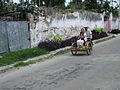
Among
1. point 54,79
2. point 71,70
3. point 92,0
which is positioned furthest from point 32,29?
point 92,0

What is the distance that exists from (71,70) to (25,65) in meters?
2.55

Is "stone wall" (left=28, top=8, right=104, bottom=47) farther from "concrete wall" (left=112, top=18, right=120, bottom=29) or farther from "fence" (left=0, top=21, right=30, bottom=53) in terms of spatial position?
"concrete wall" (left=112, top=18, right=120, bottom=29)

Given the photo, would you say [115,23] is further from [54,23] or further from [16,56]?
[16,56]

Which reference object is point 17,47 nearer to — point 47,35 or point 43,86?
point 47,35

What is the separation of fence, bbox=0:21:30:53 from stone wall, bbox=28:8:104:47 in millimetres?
747

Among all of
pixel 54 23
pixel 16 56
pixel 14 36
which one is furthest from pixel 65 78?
pixel 54 23

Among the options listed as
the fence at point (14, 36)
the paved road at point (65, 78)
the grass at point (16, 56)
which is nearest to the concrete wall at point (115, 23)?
the fence at point (14, 36)

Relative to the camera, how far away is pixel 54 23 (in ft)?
70.1

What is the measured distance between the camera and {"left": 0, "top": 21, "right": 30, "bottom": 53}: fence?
1534 centimetres

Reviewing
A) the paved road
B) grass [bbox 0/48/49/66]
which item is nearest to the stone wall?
grass [bbox 0/48/49/66]

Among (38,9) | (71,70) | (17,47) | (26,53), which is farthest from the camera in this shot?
(38,9)

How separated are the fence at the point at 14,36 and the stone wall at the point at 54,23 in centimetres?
75

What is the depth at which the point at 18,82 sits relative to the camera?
897cm

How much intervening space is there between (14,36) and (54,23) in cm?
556
